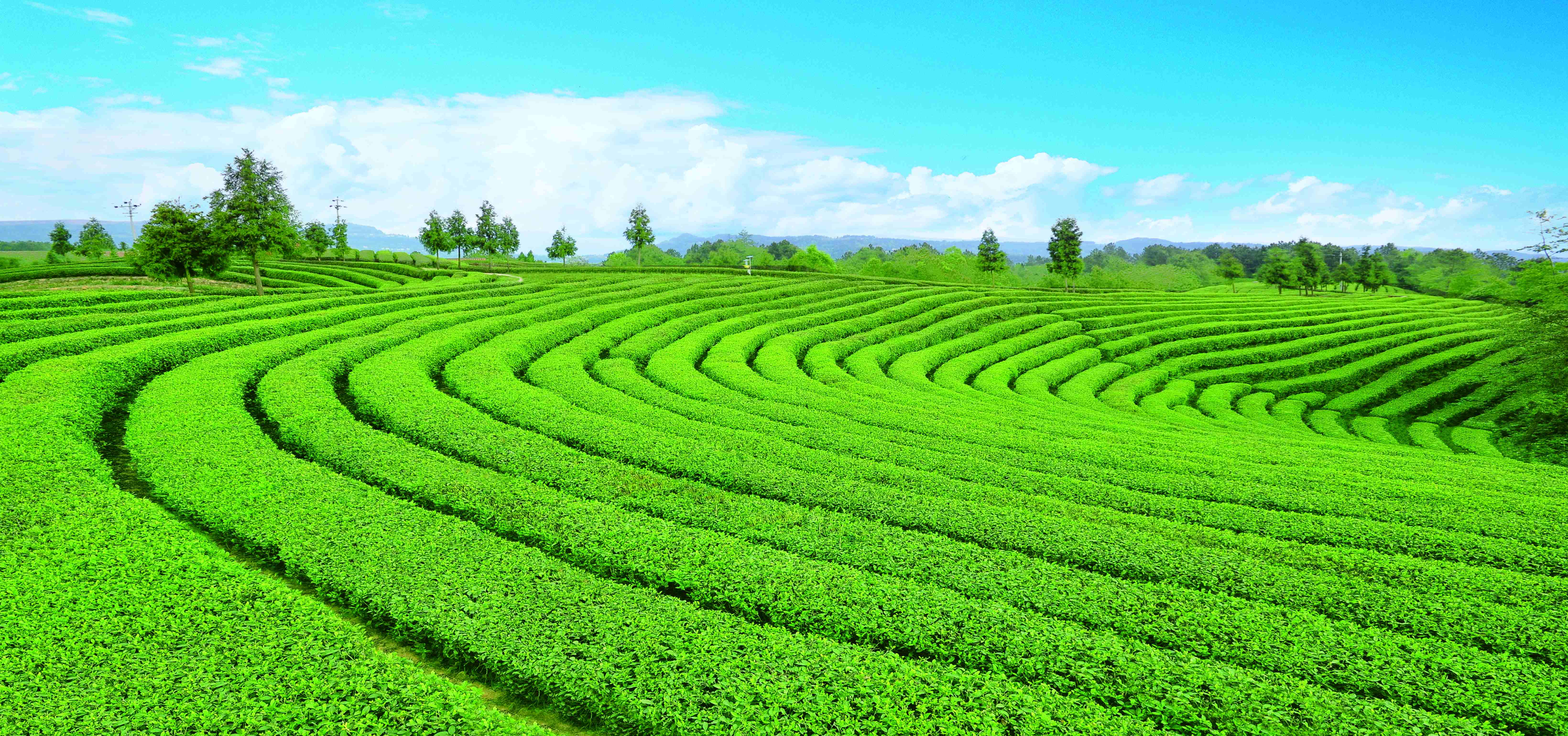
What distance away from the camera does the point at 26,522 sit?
8.86 m

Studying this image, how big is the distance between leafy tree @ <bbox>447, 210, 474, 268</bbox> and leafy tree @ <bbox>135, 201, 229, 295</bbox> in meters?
29.5

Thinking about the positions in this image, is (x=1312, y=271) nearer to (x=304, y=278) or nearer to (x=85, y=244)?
(x=304, y=278)

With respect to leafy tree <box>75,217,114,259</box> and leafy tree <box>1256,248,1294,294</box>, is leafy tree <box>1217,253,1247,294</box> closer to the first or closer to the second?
leafy tree <box>1256,248,1294,294</box>

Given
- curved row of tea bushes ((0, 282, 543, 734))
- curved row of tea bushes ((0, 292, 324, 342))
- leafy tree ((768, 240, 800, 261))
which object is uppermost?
leafy tree ((768, 240, 800, 261))

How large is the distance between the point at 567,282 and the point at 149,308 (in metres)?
24.0

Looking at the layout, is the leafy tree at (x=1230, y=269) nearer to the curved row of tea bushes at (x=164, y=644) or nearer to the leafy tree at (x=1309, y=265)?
the leafy tree at (x=1309, y=265)

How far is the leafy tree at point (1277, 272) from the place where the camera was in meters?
79.3

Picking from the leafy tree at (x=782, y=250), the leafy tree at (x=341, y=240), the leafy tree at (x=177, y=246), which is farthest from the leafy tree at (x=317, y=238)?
the leafy tree at (x=782, y=250)

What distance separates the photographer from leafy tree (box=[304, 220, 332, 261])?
74.9 meters

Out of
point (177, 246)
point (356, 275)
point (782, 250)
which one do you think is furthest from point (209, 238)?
point (782, 250)

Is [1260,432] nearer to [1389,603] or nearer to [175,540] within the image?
[1389,603]

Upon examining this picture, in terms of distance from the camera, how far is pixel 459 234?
70.5 meters

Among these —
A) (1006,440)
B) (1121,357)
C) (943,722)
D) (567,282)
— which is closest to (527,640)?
(943,722)

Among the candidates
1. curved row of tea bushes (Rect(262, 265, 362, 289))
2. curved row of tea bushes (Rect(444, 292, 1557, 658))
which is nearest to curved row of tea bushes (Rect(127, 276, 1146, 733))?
curved row of tea bushes (Rect(444, 292, 1557, 658))
